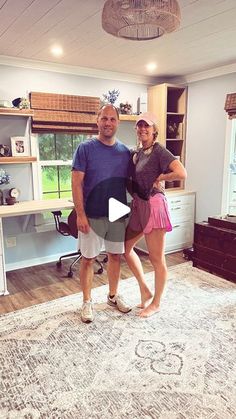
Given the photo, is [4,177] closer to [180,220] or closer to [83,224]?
[83,224]

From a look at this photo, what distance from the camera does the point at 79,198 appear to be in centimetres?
223

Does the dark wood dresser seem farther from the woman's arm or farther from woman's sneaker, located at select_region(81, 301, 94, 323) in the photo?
woman's sneaker, located at select_region(81, 301, 94, 323)

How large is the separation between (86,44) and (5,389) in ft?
8.82

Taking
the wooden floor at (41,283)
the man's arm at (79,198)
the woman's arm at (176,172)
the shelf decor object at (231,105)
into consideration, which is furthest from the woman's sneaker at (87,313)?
the shelf decor object at (231,105)

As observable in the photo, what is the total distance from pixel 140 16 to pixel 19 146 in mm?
A: 1993

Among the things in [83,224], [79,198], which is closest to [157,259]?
[83,224]

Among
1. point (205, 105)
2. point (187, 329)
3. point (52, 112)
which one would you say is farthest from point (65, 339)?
point (205, 105)

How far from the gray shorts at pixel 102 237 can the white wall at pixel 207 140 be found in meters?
2.03

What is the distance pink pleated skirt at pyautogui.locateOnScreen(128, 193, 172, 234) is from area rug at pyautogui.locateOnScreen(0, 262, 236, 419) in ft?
2.40

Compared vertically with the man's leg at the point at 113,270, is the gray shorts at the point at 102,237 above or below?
above

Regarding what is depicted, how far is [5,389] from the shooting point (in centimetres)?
171

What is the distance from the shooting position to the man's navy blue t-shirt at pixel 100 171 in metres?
2.20
